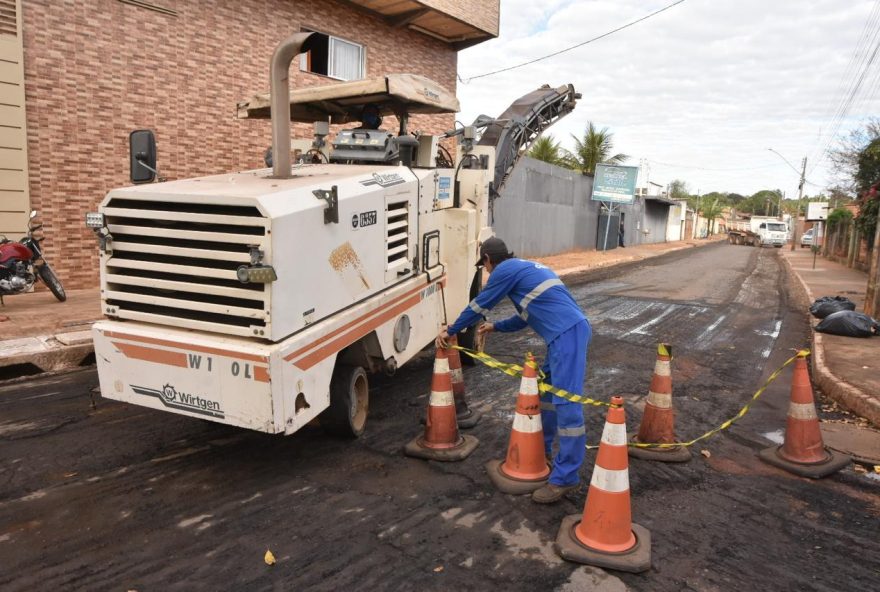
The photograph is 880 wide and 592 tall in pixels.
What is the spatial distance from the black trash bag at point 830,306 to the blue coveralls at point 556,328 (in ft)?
28.2

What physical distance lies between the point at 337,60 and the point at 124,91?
18.2 feet

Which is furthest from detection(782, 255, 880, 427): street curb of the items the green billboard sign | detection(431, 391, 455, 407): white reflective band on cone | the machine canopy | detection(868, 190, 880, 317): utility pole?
the green billboard sign

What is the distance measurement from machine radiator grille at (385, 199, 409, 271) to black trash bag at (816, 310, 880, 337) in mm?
7452

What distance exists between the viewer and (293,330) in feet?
12.5

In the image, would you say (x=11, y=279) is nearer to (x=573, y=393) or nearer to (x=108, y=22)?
(x=108, y=22)

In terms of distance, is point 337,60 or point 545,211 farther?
point 545,211

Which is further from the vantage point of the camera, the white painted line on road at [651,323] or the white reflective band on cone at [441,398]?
the white painted line on road at [651,323]

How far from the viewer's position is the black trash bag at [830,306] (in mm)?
10539

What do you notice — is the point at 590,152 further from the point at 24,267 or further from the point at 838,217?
the point at 24,267

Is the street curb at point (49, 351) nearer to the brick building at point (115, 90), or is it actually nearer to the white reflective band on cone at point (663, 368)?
the brick building at point (115, 90)

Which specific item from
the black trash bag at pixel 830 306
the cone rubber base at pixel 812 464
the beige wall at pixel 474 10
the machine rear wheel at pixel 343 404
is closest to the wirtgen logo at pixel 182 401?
the machine rear wheel at pixel 343 404

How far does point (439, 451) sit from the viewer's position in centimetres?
462

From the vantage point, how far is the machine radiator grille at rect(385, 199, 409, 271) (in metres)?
4.95

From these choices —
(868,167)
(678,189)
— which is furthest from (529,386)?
(678,189)
